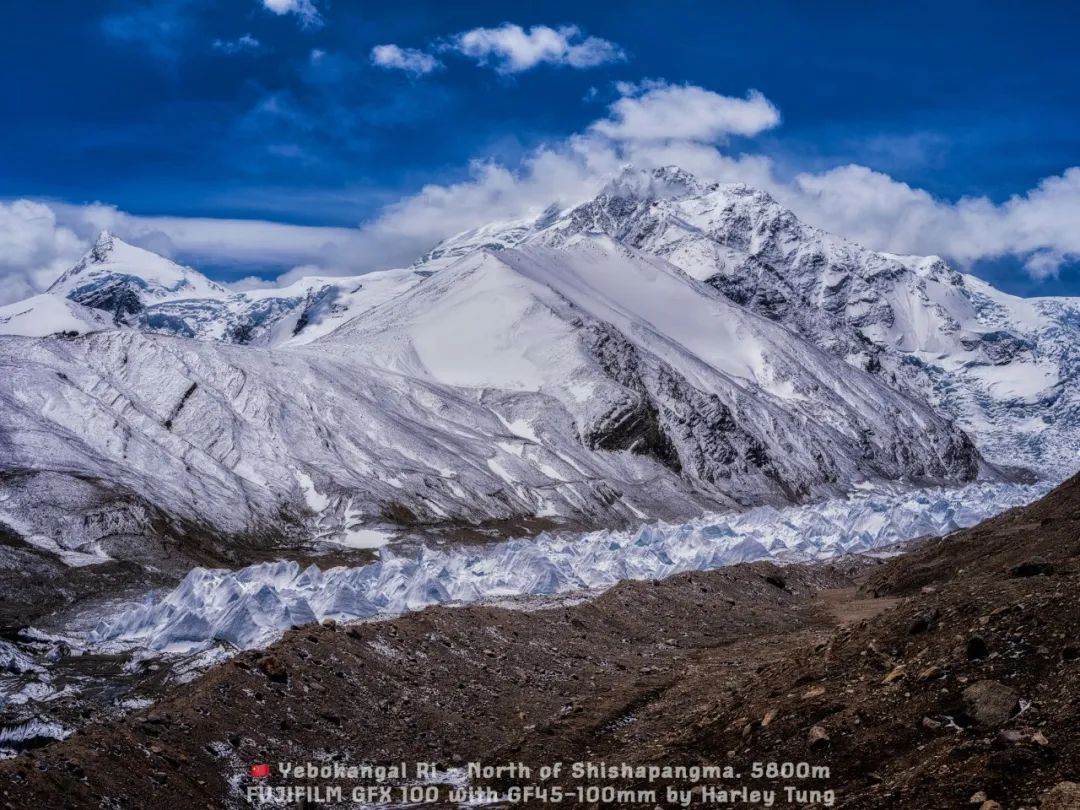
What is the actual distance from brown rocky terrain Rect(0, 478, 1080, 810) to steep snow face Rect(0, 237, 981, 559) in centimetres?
5842

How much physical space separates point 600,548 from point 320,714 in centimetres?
4500

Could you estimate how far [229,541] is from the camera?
89875mm

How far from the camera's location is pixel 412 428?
13100 cm

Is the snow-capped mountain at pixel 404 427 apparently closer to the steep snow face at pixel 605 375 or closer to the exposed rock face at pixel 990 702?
the steep snow face at pixel 605 375

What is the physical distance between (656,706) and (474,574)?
33103 mm

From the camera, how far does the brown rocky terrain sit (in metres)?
13.0

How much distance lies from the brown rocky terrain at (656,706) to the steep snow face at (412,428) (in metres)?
58.4

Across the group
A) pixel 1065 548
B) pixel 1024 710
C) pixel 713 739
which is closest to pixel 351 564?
pixel 1065 548

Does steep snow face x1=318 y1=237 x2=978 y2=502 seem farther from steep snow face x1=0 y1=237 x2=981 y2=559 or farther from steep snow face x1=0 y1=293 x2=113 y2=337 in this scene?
steep snow face x1=0 y1=293 x2=113 y2=337

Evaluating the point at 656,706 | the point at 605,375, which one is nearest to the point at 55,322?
the point at 605,375

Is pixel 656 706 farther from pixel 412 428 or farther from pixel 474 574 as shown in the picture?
pixel 412 428

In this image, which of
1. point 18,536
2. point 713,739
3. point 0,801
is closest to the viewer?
point 0,801

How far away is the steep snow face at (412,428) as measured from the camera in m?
92.1

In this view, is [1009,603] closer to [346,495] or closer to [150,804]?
[150,804]
